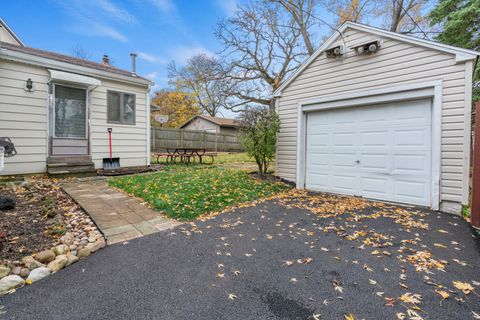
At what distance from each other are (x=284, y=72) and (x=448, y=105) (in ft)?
38.2

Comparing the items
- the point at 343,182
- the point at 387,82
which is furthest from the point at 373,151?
the point at 387,82

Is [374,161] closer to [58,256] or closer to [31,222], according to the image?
[58,256]

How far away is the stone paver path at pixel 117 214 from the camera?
10.5ft

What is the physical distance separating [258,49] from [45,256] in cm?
1459

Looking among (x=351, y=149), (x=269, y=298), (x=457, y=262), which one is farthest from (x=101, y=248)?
(x=351, y=149)

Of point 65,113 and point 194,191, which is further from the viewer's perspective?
point 65,113

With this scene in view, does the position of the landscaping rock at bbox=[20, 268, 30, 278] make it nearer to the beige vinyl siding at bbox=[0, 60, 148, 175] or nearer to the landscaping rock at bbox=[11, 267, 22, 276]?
the landscaping rock at bbox=[11, 267, 22, 276]

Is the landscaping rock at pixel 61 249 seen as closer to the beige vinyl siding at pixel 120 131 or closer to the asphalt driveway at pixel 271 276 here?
the asphalt driveway at pixel 271 276

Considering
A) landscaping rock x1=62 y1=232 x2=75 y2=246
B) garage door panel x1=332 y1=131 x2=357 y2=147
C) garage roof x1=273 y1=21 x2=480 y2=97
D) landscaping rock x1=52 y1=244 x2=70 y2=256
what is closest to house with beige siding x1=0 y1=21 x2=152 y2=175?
landscaping rock x1=62 y1=232 x2=75 y2=246

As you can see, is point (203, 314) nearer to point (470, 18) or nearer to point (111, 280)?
point (111, 280)

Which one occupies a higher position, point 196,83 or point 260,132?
point 196,83

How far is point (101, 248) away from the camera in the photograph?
2732 millimetres

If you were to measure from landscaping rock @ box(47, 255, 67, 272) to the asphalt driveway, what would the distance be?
0.38 ft

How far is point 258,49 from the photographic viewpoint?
14.3 meters
